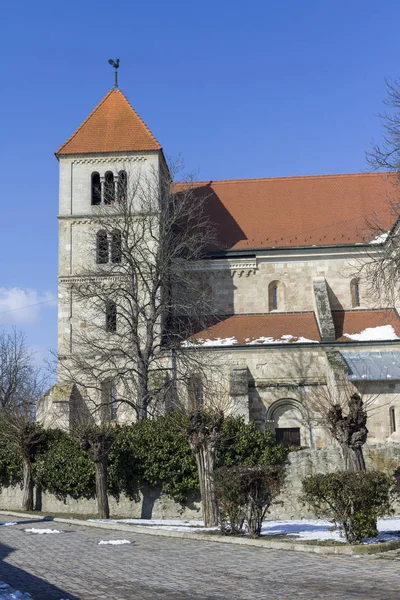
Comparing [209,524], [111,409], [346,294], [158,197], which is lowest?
[209,524]

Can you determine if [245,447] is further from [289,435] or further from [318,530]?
[289,435]

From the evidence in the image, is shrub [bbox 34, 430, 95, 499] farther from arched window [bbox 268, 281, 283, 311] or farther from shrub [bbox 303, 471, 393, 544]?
arched window [bbox 268, 281, 283, 311]

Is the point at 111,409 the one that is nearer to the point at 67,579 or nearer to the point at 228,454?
the point at 228,454

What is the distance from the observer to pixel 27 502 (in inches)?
904

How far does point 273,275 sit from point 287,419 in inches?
305

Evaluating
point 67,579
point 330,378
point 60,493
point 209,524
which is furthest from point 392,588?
point 330,378

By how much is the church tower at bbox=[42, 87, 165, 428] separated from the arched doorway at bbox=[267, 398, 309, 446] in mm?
9678

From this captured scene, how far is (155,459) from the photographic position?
21078mm

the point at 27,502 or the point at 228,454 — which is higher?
the point at 228,454

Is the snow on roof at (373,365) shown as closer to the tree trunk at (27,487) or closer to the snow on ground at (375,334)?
the snow on ground at (375,334)

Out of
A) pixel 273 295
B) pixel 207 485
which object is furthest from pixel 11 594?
pixel 273 295

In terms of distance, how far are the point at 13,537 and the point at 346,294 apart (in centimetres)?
2209

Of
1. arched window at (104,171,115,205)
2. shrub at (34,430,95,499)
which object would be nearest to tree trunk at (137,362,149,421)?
shrub at (34,430,95,499)

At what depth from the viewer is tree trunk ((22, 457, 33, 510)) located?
2297 centimetres
